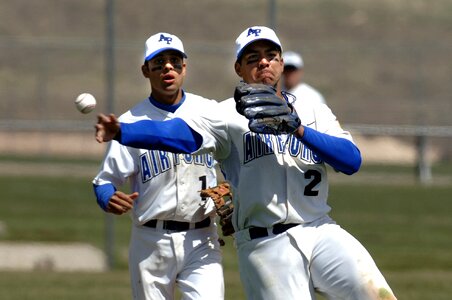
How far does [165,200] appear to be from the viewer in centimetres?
711

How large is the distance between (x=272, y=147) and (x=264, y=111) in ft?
1.37

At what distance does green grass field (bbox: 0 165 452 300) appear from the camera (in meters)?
11.0

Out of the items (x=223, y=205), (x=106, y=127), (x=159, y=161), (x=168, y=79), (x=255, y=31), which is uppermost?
(x=255, y=31)

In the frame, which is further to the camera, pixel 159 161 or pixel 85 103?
pixel 159 161

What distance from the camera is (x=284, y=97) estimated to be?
6016mm

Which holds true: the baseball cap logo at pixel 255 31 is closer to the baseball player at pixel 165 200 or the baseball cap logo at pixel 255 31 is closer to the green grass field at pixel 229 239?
the baseball player at pixel 165 200

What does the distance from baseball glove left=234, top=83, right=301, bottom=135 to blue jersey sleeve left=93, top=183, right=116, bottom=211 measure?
1753 mm

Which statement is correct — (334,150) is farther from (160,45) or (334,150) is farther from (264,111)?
(160,45)

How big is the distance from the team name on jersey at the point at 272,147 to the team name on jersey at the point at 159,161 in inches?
51.9

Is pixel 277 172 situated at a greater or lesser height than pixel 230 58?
lesser

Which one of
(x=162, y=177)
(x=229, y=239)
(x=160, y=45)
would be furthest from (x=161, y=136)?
(x=229, y=239)

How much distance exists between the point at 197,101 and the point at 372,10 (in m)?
14.4

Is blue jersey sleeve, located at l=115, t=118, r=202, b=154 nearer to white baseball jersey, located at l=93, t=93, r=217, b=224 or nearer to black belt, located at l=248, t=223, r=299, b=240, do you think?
black belt, located at l=248, t=223, r=299, b=240

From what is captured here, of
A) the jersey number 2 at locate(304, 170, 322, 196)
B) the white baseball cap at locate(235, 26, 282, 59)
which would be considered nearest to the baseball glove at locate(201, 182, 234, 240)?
the jersey number 2 at locate(304, 170, 322, 196)
